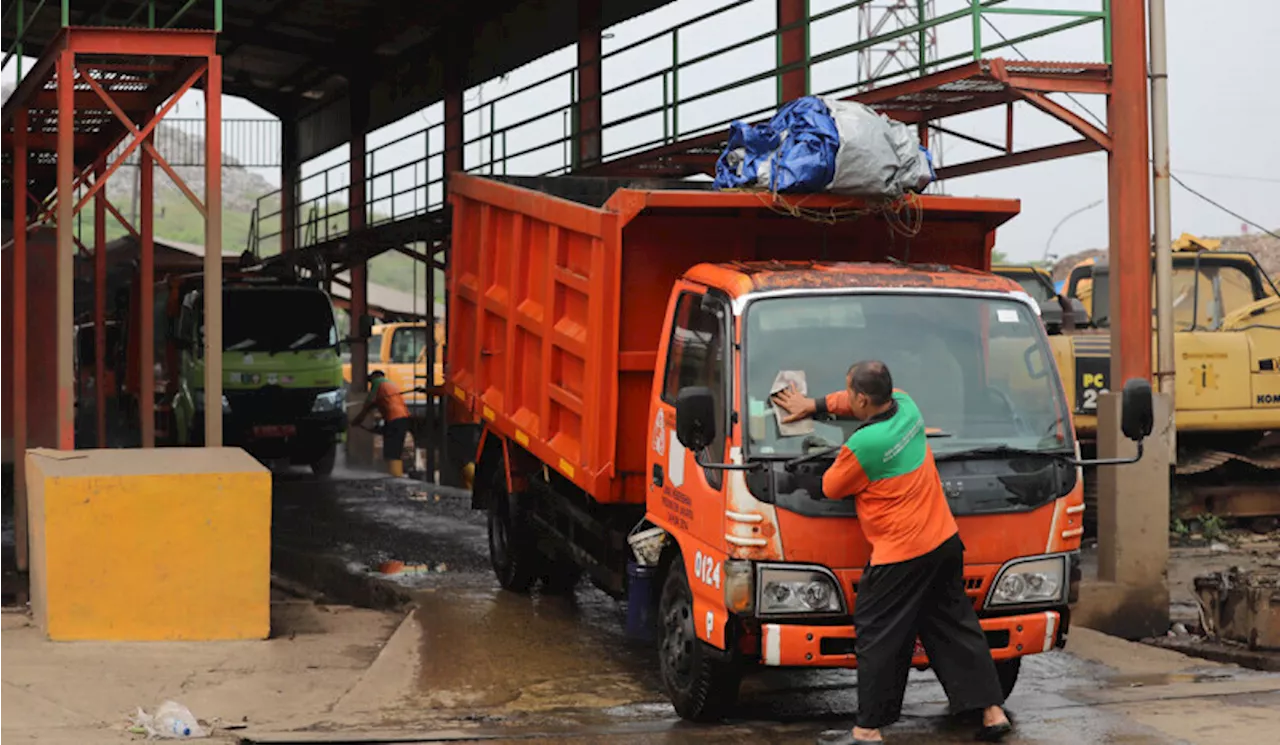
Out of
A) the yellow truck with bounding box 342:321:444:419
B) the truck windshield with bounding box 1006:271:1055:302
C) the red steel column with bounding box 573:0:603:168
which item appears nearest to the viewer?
the truck windshield with bounding box 1006:271:1055:302

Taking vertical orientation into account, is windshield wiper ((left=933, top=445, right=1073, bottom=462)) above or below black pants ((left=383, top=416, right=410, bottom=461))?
above

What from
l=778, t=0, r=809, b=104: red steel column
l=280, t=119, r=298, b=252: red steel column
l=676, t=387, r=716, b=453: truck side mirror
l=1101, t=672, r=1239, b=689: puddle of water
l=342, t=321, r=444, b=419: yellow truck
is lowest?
l=1101, t=672, r=1239, b=689: puddle of water

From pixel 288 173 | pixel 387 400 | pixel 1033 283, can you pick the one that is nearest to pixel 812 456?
pixel 1033 283

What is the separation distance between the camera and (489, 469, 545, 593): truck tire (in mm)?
10961

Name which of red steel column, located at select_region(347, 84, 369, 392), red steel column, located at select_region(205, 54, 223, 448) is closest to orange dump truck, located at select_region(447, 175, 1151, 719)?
red steel column, located at select_region(205, 54, 223, 448)

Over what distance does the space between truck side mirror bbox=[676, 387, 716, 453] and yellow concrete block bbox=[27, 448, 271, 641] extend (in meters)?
3.14

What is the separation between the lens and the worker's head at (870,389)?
21.2ft

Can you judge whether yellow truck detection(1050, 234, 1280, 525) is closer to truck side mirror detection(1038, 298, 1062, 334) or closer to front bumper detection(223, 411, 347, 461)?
truck side mirror detection(1038, 298, 1062, 334)

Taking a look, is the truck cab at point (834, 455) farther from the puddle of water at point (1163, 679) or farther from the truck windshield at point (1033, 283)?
the truck windshield at point (1033, 283)

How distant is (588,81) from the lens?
1823cm

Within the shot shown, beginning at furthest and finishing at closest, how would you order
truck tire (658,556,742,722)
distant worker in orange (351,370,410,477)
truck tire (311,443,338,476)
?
1. truck tire (311,443,338,476)
2. distant worker in orange (351,370,410,477)
3. truck tire (658,556,742,722)

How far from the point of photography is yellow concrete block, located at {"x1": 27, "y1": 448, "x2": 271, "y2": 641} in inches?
334

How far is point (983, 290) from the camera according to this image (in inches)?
296

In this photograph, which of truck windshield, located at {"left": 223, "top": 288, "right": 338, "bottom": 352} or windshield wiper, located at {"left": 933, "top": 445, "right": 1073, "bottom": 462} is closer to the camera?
windshield wiper, located at {"left": 933, "top": 445, "right": 1073, "bottom": 462}
